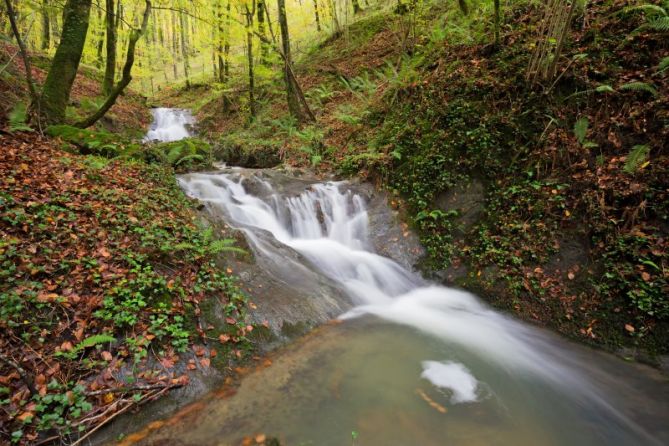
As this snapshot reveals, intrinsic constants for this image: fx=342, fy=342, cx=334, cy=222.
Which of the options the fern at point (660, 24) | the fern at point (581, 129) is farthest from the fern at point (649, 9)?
the fern at point (581, 129)

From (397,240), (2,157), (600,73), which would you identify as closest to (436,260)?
(397,240)

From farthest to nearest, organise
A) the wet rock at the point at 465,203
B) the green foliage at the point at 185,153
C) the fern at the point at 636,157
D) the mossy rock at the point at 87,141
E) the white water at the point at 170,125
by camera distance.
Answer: the white water at the point at 170,125 → the green foliage at the point at 185,153 → the mossy rock at the point at 87,141 → the wet rock at the point at 465,203 → the fern at the point at 636,157

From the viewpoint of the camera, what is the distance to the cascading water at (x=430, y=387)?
315 centimetres

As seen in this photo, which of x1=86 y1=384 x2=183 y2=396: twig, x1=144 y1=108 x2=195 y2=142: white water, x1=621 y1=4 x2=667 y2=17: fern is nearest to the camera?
x1=86 y1=384 x2=183 y2=396: twig

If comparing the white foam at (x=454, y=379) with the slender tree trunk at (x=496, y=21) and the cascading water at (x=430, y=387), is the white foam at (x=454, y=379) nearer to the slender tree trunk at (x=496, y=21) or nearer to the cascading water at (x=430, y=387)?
the cascading water at (x=430, y=387)

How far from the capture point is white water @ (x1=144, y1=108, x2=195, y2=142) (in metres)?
16.1

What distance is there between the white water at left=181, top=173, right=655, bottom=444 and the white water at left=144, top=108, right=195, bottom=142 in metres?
8.55

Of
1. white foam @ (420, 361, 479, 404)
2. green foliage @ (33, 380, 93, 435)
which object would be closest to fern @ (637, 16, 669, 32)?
white foam @ (420, 361, 479, 404)

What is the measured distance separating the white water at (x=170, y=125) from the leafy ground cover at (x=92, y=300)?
1135 centimetres

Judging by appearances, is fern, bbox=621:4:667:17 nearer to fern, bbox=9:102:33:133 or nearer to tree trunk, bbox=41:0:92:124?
tree trunk, bbox=41:0:92:124

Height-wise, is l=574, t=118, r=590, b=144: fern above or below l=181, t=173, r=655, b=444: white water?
above

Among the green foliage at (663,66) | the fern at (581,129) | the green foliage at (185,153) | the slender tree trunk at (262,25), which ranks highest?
Result: the slender tree trunk at (262,25)

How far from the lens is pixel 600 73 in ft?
19.7

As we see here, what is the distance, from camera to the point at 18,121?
6379 mm
